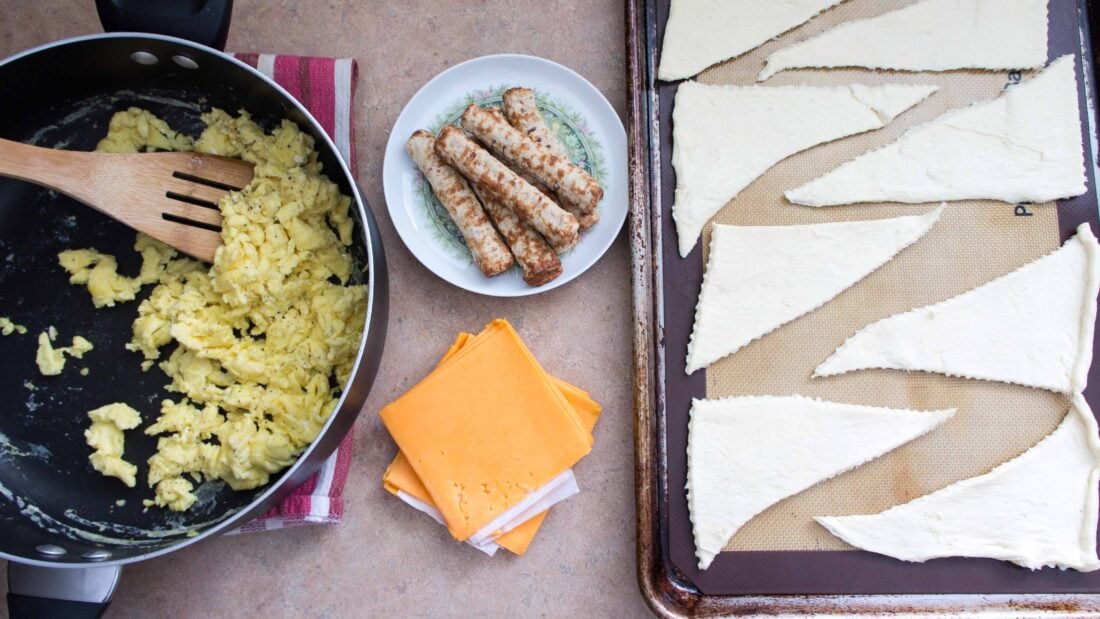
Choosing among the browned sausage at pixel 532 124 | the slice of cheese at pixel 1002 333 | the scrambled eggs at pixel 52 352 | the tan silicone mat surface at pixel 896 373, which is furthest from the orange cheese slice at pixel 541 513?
the scrambled eggs at pixel 52 352

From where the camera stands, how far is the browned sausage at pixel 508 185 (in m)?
1.76

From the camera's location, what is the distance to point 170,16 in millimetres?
1548

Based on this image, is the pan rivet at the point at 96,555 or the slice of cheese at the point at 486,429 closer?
the pan rivet at the point at 96,555

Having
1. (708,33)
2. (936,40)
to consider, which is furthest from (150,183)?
(936,40)

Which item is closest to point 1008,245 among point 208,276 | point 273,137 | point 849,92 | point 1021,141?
point 1021,141

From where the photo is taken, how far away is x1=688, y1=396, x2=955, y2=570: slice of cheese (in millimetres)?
1720

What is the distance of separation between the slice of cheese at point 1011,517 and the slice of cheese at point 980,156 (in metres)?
0.59

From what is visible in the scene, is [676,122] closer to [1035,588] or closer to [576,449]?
[576,449]

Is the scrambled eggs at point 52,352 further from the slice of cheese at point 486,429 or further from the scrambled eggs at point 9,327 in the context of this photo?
the slice of cheese at point 486,429

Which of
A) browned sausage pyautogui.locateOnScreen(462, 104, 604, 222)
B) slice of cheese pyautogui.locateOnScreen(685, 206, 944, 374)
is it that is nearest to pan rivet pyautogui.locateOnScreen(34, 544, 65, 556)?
browned sausage pyautogui.locateOnScreen(462, 104, 604, 222)

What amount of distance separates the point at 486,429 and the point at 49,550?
1.02 meters

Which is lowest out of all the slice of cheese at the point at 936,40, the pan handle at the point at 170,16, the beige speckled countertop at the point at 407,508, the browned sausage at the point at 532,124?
the beige speckled countertop at the point at 407,508

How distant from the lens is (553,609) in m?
1.83

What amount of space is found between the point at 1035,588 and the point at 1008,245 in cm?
84
